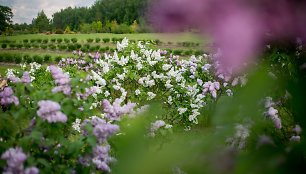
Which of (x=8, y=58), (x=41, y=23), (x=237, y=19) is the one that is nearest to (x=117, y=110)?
(x=237, y=19)

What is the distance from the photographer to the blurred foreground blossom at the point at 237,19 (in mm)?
349

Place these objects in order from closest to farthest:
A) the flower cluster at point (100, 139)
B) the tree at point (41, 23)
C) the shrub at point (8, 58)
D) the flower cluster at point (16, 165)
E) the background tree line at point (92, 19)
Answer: the flower cluster at point (16, 165), the flower cluster at point (100, 139), the shrub at point (8, 58), the background tree line at point (92, 19), the tree at point (41, 23)

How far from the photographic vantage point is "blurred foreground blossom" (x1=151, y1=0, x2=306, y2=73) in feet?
1.15

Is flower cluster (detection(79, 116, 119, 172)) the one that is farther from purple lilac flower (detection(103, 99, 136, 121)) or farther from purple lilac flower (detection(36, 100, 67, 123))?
purple lilac flower (detection(36, 100, 67, 123))

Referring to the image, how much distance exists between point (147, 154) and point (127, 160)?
5 centimetres

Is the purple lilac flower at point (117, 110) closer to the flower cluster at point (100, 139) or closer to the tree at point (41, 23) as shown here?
the flower cluster at point (100, 139)

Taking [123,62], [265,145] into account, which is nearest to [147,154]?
[265,145]

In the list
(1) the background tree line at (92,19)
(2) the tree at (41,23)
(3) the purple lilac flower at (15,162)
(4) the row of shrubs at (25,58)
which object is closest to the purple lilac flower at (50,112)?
(3) the purple lilac flower at (15,162)

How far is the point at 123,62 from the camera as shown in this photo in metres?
3.83

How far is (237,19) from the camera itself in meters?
0.35

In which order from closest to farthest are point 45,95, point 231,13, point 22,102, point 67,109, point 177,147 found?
1. point 231,13
2. point 177,147
3. point 67,109
4. point 45,95
5. point 22,102

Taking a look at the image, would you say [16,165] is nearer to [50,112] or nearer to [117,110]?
[50,112]

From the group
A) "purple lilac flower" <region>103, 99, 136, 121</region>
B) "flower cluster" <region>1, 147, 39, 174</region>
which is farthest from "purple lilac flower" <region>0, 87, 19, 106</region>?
"purple lilac flower" <region>103, 99, 136, 121</region>

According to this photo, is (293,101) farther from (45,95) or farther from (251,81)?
(45,95)
